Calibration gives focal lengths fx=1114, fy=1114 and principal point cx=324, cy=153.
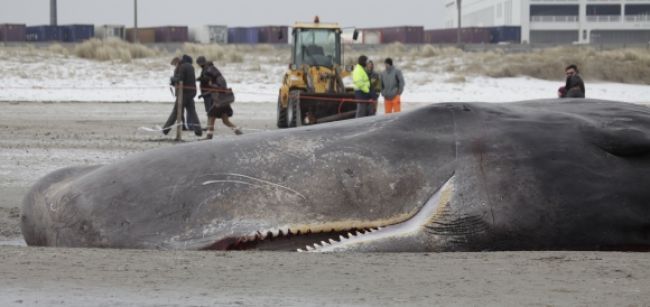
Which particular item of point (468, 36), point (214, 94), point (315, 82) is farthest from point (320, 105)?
point (468, 36)

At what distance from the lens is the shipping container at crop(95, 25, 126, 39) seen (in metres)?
74.7

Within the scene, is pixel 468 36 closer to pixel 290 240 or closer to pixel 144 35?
pixel 144 35

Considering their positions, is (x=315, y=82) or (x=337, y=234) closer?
(x=337, y=234)

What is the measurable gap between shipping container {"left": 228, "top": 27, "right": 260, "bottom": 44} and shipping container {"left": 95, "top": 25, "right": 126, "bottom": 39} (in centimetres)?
1076

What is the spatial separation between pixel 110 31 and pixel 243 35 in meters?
12.3

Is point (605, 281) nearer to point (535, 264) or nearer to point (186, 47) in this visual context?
point (535, 264)

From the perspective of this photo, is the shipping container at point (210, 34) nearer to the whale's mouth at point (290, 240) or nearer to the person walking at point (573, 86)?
the person walking at point (573, 86)

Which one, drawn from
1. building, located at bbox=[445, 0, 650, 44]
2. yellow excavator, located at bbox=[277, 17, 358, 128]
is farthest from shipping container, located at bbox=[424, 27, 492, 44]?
yellow excavator, located at bbox=[277, 17, 358, 128]

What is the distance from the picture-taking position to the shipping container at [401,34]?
3280 inches

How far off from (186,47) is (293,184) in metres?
55.2

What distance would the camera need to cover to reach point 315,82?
873 inches

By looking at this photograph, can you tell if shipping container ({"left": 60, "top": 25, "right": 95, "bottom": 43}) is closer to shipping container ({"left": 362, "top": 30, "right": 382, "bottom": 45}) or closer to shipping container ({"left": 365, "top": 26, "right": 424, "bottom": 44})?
shipping container ({"left": 362, "top": 30, "right": 382, "bottom": 45})

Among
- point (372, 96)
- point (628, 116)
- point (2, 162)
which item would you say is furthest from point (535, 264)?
point (372, 96)

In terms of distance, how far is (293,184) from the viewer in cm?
593
